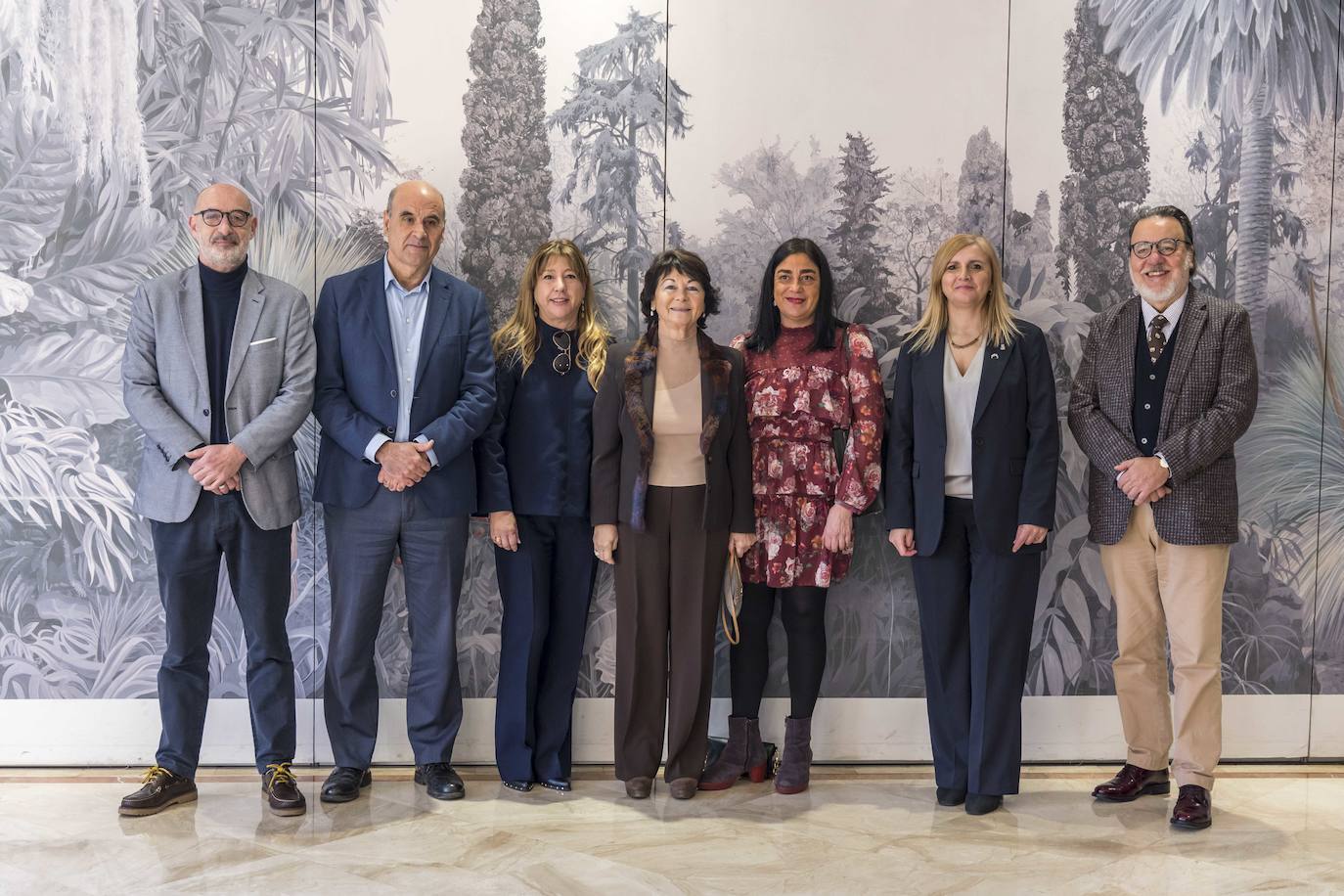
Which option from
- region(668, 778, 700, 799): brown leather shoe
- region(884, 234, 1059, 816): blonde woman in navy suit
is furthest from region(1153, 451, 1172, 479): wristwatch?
region(668, 778, 700, 799): brown leather shoe

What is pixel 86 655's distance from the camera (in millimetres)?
4395

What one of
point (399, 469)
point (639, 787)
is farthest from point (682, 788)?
point (399, 469)

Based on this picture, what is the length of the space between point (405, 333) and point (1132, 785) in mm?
3089

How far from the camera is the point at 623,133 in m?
4.43

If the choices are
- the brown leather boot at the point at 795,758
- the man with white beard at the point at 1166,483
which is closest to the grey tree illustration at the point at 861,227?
the man with white beard at the point at 1166,483

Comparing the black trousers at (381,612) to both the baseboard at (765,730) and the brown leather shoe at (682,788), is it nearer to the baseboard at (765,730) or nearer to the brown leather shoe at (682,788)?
the baseboard at (765,730)

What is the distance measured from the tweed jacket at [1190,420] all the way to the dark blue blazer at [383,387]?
7.23 ft

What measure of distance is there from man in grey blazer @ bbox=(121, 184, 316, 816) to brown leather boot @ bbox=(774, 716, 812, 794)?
5.59 ft

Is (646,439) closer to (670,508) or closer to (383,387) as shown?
(670,508)

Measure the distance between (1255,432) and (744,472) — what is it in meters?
2.16

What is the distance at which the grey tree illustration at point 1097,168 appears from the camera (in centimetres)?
447

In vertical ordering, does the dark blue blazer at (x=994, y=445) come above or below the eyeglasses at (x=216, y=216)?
below

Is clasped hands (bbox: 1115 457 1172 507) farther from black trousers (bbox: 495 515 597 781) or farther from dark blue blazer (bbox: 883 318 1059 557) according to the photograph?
black trousers (bbox: 495 515 597 781)

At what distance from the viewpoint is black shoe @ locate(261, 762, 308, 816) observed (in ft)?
12.6
